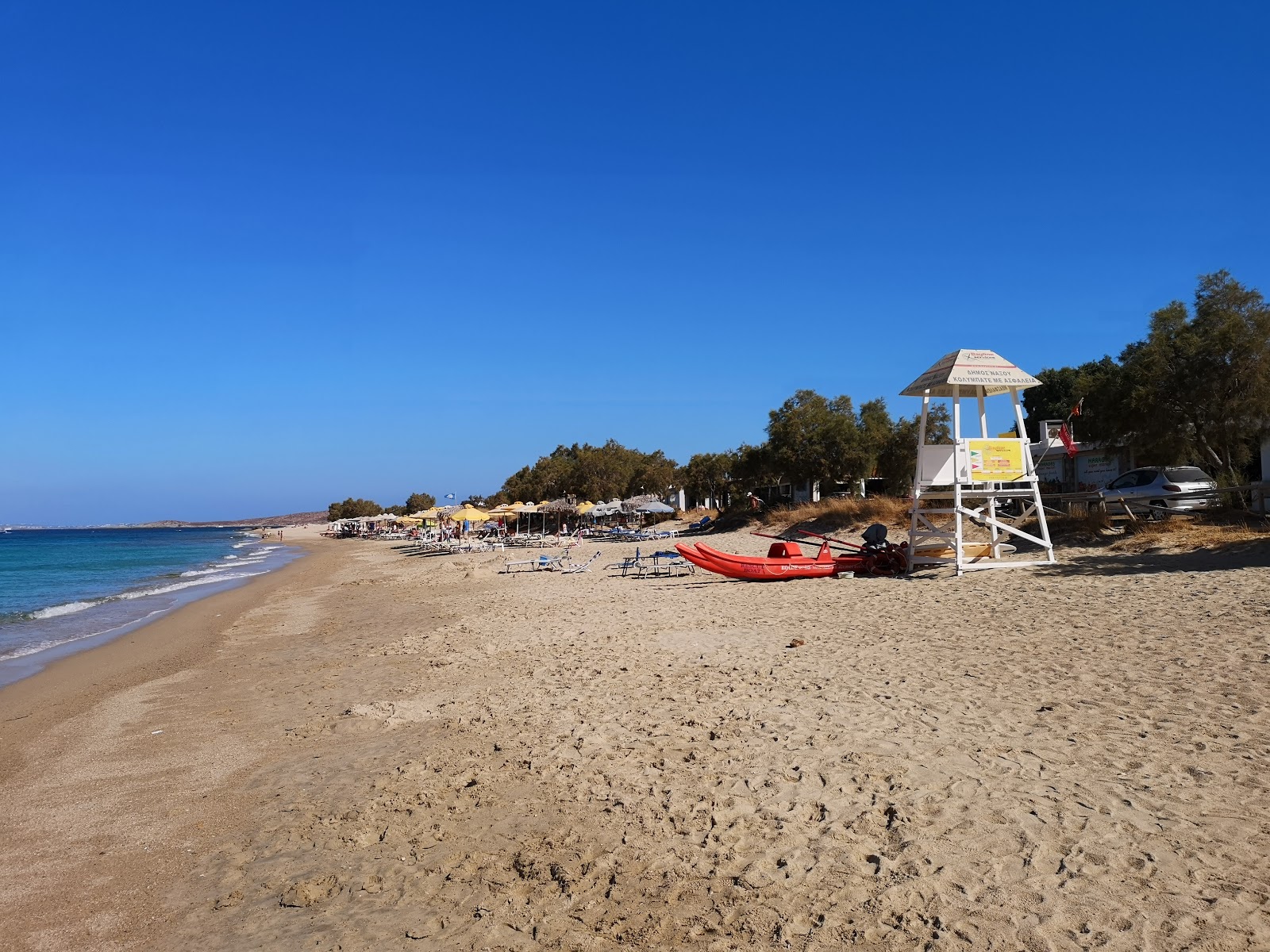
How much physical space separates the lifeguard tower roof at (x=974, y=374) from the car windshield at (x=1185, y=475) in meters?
6.07

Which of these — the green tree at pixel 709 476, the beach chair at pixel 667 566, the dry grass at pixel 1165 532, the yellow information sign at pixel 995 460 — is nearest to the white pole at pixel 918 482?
the yellow information sign at pixel 995 460

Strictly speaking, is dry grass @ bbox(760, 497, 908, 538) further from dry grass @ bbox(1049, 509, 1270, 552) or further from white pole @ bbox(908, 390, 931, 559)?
white pole @ bbox(908, 390, 931, 559)

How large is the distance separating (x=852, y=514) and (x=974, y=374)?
13.5 m

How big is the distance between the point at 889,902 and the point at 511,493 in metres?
78.4

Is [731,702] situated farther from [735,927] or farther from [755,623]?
[755,623]

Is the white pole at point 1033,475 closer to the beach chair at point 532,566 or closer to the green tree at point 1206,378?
the green tree at point 1206,378

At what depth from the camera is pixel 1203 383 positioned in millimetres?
18938

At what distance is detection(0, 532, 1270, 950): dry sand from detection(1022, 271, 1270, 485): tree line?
33.4 feet

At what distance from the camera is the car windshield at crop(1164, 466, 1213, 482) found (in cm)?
1930

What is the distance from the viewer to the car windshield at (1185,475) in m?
19.3

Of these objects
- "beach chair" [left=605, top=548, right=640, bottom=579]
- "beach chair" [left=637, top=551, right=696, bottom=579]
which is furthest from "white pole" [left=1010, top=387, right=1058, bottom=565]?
"beach chair" [left=605, top=548, right=640, bottom=579]

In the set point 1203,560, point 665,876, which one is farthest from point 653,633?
point 1203,560

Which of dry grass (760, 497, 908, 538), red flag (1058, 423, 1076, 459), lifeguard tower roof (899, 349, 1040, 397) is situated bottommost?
dry grass (760, 497, 908, 538)

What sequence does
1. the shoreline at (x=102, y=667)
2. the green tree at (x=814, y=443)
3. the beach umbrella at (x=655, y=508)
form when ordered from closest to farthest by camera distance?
the shoreline at (x=102, y=667), the green tree at (x=814, y=443), the beach umbrella at (x=655, y=508)
